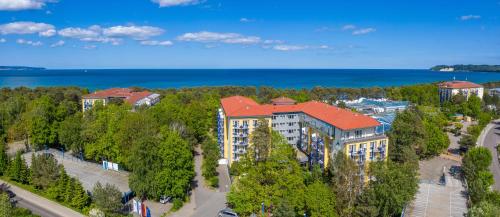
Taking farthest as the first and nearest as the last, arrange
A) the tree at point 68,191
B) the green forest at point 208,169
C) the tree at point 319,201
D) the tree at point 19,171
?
the tree at point 19,171 → the tree at point 68,191 → the green forest at point 208,169 → the tree at point 319,201

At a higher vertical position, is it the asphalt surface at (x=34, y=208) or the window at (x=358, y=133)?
the window at (x=358, y=133)

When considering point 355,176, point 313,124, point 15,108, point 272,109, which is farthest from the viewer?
point 15,108

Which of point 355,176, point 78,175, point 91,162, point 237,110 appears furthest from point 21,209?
point 355,176

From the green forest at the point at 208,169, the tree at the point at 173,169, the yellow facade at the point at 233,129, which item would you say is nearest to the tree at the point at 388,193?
the green forest at the point at 208,169

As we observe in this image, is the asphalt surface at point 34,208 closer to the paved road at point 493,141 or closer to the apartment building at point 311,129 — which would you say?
the apartment building at point 311,129

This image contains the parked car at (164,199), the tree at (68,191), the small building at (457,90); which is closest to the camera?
the tree at (68,191)

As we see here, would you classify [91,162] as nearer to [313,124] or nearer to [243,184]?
[243,184]
